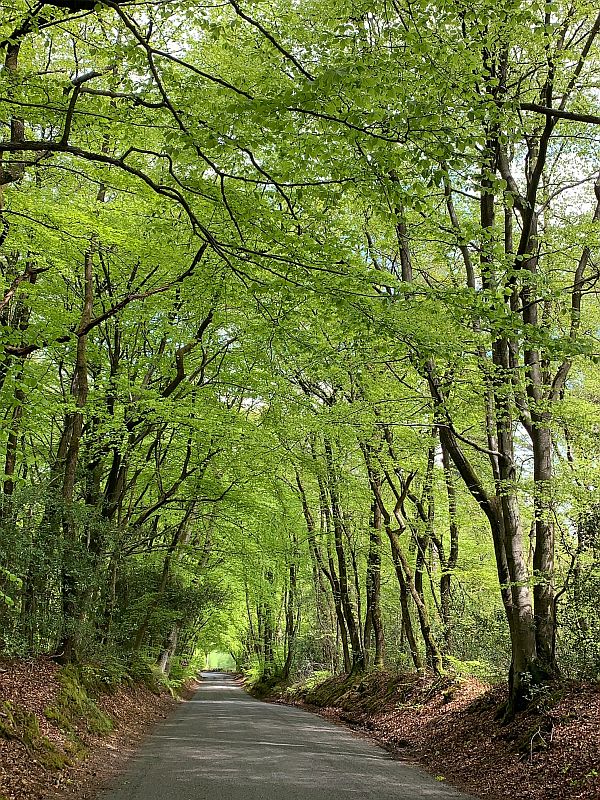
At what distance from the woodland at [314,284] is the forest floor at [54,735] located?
3.32 feet

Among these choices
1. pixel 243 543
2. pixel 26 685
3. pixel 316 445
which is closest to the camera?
pixel 26 685

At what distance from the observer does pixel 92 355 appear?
55.4 ft

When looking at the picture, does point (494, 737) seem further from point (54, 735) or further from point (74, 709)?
point (74, 709)

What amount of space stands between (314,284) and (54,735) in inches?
283

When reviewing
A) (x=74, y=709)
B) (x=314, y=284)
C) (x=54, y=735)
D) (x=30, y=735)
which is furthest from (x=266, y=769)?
(x=314, y=284)

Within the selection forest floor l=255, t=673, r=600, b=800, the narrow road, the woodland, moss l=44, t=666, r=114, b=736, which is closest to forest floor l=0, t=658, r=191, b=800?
moss l=44, t=666, r=114, b=736

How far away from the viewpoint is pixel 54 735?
9281mm

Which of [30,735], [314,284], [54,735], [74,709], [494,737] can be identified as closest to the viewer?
[314,284]

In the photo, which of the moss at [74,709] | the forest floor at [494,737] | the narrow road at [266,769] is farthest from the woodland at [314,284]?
the narrow road at [266,769]

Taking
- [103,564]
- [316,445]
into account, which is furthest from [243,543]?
[103,564]

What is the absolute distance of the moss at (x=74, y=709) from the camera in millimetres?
9960

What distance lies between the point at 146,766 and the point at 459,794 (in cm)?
440

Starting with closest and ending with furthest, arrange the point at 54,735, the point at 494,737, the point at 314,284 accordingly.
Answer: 1. the point at 314,284
2. the point at 54,735
3. the point at 494,737

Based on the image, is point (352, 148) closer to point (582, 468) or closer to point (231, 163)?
point (231, 163)
